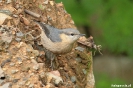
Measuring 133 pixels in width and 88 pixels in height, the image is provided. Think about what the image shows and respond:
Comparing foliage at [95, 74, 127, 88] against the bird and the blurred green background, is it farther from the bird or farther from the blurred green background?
the bird

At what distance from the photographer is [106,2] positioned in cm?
981

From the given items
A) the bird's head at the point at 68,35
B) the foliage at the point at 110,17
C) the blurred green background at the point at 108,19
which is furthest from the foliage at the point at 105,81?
the bird's head at the point at 68,35

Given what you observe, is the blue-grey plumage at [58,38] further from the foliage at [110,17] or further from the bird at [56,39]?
the foliage at [110,17]

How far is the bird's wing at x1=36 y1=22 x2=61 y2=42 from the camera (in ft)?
19.7

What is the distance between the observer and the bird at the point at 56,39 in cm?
599

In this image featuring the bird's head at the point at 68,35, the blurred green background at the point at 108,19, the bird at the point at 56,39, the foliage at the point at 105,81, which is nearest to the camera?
the bird at the point at 56,39

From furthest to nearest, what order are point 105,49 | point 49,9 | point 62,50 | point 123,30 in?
point 105,49 < point 123,30 < point 49,9 < point 62,50

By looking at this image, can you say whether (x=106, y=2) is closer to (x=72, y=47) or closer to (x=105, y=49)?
(x=105, y=49)

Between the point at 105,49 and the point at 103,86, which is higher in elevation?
the point at 105,49

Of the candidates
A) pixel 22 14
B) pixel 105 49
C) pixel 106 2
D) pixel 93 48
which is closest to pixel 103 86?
pixel 105 49

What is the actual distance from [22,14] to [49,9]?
60 centimetres

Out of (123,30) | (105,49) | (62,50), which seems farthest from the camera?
(105,49)

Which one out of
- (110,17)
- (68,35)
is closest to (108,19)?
(110,17)

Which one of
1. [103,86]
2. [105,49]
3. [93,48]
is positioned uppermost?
[93,48]
